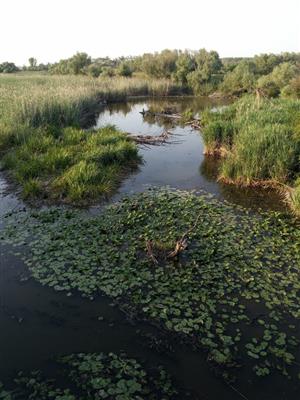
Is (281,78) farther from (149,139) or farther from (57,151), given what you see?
(57,151)

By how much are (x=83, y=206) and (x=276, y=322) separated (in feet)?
17.8

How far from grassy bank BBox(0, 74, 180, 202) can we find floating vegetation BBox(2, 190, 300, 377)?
1385 millimetres

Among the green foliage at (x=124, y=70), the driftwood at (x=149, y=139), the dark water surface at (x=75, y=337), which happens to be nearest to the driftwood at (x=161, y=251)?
the dark water surface at (x=75, y=337)

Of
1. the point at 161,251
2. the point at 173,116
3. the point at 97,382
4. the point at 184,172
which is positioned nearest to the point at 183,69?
the point at 173,116

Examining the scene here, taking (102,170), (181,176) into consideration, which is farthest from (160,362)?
(181,176)

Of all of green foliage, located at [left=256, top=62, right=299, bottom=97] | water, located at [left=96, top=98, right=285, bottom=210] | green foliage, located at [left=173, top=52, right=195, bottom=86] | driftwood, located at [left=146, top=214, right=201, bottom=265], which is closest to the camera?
driftwood, located at [left=146, top=214, right=201, bottom=265]

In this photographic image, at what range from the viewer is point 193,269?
243 inches

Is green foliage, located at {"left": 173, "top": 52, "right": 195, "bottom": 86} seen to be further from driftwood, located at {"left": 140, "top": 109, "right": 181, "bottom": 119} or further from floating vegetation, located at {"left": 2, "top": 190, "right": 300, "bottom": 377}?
floating vegetation, located at {"left": 2, "top": 190, "right": 300, "bottom": 377}

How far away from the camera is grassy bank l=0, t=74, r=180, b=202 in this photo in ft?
31.8

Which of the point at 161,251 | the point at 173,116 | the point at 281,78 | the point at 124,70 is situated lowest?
the point at 161,251

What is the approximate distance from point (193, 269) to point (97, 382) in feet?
8.91

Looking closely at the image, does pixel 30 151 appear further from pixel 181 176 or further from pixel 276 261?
pixel 276 261

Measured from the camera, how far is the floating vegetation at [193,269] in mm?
4727

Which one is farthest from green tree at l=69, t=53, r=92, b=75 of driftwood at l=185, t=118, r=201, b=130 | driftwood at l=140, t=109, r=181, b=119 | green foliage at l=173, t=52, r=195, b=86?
driftwood at l=185, t=118, r=201, b=130
